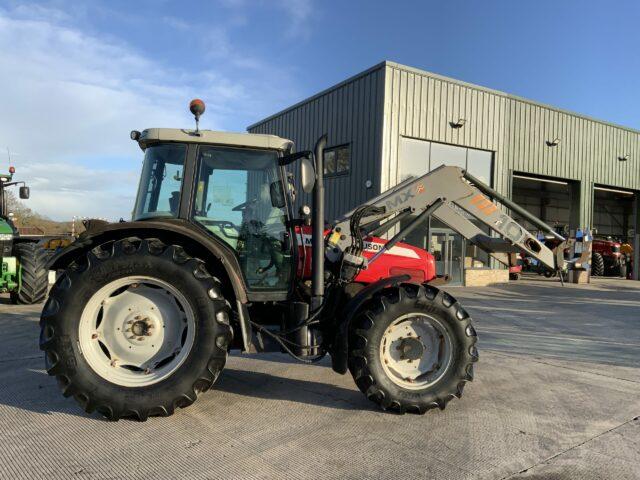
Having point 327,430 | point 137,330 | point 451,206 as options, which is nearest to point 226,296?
point 137,330

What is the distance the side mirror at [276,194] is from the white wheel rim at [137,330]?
44.1 inches

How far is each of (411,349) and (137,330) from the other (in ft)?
7.17

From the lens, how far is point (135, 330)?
3.55 metres

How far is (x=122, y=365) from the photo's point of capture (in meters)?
3.54

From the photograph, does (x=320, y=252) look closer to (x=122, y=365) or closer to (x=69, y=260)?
(x=122, y=365)

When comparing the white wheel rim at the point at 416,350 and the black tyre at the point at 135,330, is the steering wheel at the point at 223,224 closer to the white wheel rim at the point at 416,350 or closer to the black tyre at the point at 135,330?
the black tyre at the point at 135,330

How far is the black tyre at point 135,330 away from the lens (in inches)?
130

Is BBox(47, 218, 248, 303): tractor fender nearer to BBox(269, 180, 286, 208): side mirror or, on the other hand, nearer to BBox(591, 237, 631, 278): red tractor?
BBox(269, 180, 286, 208): side mirror

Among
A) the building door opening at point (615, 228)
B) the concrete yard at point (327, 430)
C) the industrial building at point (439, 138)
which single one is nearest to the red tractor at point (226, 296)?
the concrete yard at point (327, 430)

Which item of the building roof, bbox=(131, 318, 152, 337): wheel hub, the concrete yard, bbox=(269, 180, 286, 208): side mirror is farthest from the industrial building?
bbox=(131, 318, 152, 337): wheel hub

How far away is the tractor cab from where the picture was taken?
386 cm

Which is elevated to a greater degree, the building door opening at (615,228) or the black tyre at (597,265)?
the building door opening at (615,228)

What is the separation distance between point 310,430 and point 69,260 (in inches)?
93.3

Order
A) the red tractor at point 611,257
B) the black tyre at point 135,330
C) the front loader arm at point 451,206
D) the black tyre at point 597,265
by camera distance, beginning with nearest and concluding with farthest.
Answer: the black tyre at point 135,330
the front loader arm at point 451,206
the black tyre at point 597,265
the red tractor at point 611,257
